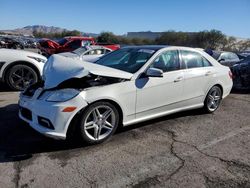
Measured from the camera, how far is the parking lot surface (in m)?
3.50

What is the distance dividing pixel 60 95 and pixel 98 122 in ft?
2.25

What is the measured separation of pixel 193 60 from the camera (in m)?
5.93

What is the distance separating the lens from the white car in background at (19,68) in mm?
7840

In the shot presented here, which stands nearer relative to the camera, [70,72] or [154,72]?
[70,72]

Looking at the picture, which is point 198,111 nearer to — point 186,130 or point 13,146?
point 186,130

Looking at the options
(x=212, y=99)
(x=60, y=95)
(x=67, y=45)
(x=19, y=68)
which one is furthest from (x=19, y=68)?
(x=67, y=45)

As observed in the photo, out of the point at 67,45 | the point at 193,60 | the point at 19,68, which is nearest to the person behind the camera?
the point at 193,60

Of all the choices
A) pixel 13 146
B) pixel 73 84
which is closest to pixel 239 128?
pixel 73 84

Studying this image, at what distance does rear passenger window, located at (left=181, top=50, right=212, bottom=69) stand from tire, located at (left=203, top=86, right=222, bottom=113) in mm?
573

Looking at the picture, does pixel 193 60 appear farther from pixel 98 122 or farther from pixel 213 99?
pixel 98 122

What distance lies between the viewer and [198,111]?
6.47m

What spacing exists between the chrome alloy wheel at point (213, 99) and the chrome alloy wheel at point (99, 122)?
259cm

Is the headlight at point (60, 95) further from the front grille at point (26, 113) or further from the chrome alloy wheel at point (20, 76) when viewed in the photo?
the chrome alloy wheel at point (20, 76)

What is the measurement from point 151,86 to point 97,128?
118cm
